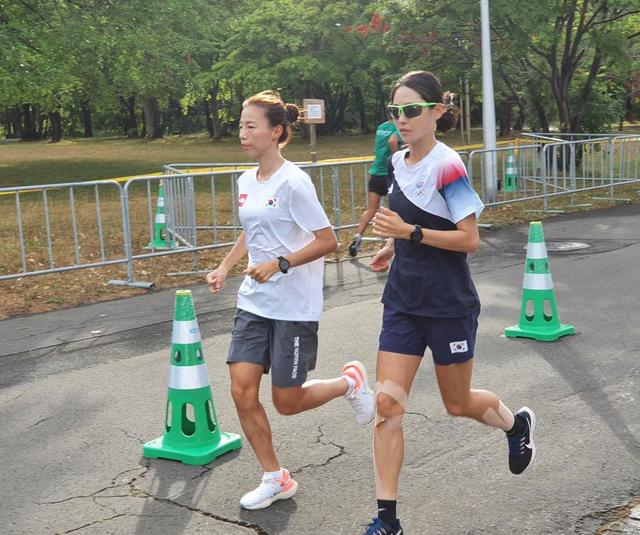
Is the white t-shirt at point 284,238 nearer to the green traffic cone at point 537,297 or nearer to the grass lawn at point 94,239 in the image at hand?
the green traffic cone at point 537,297

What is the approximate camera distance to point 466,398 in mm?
4137

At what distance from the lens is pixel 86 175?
97.2 feet

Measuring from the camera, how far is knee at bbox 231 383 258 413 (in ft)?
14.1

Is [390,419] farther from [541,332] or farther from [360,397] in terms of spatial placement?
[541,332]

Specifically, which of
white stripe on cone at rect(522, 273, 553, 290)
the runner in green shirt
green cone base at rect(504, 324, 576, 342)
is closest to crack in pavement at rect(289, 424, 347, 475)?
green cone base at rect(504, 324, 576, 342)

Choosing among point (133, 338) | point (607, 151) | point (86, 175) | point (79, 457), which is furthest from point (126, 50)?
point (79, 457)

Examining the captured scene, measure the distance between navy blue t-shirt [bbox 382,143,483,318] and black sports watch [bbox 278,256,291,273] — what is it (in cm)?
53

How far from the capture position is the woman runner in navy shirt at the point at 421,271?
3.79 m

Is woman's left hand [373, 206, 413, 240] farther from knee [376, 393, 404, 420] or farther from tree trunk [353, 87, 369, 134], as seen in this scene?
tree trunk [353, 87, 369, 134]

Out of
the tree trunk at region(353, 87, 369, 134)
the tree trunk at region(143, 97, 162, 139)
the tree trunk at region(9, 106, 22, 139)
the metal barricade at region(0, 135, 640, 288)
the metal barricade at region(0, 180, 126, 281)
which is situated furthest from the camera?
the tree trunk at region(9, 106, 22, 139)

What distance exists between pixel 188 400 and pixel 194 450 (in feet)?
0.88

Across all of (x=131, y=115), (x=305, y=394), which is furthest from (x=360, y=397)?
(x=131, y=115)

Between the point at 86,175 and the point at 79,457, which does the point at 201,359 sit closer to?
the point at 79,457

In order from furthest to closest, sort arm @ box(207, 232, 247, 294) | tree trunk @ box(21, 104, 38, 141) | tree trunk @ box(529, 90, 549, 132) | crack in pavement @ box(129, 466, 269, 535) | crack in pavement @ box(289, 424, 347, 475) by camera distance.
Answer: tree trunk @ box(21, 104, 38, 141)
tree trunk @ box(529, 90, 549, 132)
crack in pavement @ box(289, 424, 347, 475)
arm @ box(207, 232, 247, 294)
crack in pavement @ box(129, 466, 269, 535)
